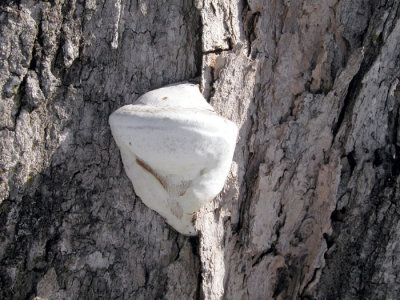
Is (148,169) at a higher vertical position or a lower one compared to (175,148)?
lower

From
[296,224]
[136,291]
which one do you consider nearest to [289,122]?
[296,224]

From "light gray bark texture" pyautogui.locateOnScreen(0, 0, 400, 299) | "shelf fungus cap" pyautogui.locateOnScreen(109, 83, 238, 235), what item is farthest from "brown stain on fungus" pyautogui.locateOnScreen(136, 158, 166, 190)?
"light gray bark texture" pyautogui.locateOnScreen(0, 0, 400, 299)

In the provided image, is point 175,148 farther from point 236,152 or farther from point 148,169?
point 236,152

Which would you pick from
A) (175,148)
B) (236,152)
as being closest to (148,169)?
(175,148)

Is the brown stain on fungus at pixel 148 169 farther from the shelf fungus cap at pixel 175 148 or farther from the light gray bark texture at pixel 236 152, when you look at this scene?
the light gray bark texture at pixel 236 152

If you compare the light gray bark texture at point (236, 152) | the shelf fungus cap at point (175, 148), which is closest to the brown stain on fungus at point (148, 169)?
the shelf fungus cap at point (175, 148)

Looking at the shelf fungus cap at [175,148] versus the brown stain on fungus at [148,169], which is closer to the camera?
the shelf fungus cap at [175,148]
